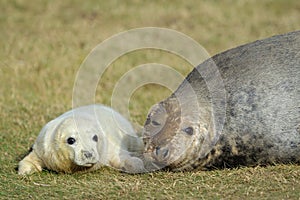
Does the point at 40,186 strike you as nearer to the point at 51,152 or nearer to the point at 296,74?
the point at 51,152

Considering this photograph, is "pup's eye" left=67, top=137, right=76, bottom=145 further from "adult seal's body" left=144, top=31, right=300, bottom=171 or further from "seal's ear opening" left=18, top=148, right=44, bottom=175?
"adult seal's body" left=144, top=31, right=300, bottom=171

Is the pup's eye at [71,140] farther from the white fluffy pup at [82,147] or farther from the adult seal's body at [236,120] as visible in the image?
the adult seal's body at [236,120]

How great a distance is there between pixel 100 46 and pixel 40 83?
1919 millimetres

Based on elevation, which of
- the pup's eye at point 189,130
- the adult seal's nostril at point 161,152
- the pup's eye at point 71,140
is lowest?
the adult seal's nostril at point 161,152

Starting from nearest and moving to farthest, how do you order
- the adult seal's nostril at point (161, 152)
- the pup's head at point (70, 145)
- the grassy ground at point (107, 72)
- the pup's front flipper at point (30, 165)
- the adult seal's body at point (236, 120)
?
the grassy ground at point (107, 72)
the adult seal's body at point (236, 120)
the adult seal's nostril at point (161, 152)
the pup's head at point (70, 145)
the pup's front flipper at point (30, 165)

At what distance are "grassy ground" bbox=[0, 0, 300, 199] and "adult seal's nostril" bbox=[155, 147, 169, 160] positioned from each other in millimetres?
175

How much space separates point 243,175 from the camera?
5.70m

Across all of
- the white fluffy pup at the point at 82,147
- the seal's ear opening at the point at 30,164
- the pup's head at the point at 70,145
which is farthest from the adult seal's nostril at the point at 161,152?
the seal's ear opening at the point at 30,164

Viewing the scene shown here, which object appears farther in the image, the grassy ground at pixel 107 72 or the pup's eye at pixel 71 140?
the pup's eye at pixel 71 140

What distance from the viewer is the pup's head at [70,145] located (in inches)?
244

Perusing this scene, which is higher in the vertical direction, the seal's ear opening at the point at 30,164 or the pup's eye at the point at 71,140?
the pup's eye at the point at 71,140

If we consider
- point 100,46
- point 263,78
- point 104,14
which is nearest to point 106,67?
point 100,46

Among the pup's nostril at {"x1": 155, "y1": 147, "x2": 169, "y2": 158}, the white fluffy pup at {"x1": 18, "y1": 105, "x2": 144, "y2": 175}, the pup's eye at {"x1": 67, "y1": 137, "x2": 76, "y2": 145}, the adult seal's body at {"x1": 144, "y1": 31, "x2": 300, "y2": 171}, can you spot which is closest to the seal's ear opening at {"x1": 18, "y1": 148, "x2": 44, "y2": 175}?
the white fluffy pup at {"x1": 18, "y1": 105, "x2": 144, "y2": 175}

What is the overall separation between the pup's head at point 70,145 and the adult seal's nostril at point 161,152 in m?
0.63
